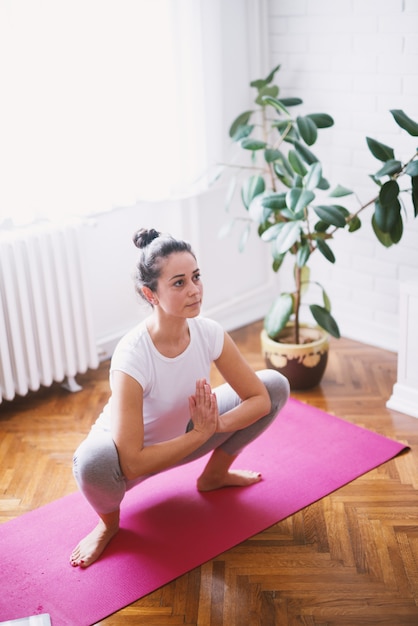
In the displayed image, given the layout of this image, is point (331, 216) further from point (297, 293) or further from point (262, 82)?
point (262, 82)

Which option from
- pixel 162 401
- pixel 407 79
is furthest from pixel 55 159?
pixel 407 79

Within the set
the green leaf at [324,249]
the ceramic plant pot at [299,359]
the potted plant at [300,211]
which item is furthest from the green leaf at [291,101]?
the ceramic plant pot at [299,359]

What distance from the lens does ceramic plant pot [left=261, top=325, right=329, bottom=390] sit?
3.39m

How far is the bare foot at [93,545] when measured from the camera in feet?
7.84

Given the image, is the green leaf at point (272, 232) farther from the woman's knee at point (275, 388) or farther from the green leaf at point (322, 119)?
the woman's knee at point (275, 388)

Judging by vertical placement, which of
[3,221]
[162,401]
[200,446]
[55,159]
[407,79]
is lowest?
[200,446]

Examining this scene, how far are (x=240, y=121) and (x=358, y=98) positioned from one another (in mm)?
536

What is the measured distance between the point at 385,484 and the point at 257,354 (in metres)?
1.23

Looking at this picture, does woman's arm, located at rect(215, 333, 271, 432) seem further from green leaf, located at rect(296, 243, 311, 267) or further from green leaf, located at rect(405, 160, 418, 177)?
green leaf, located at rect(405, 160, 418, 177)

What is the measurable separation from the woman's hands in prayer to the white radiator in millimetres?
1152

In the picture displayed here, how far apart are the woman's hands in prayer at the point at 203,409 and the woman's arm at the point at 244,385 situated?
143 mm

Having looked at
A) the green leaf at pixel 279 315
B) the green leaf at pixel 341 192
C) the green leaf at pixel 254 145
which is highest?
the green leaf at pixel 254 145

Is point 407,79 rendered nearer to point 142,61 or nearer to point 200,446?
point 142,61

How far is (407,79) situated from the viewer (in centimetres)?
339
